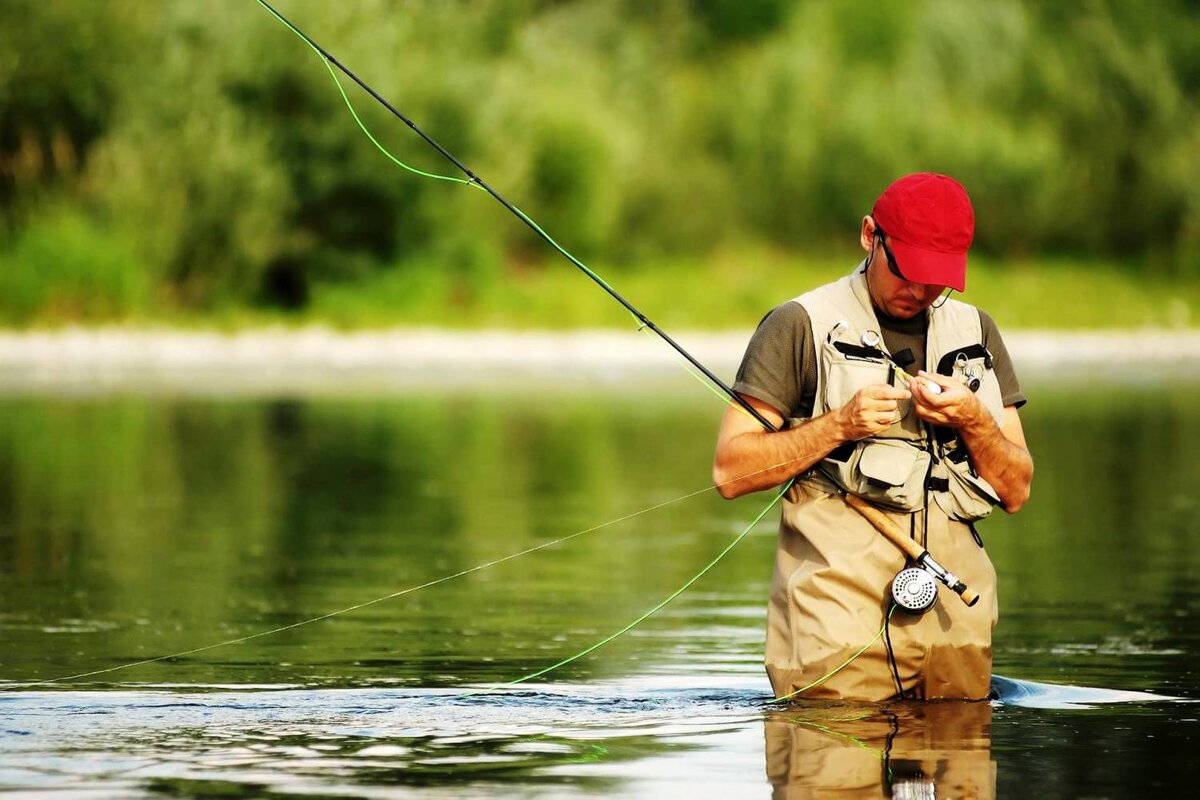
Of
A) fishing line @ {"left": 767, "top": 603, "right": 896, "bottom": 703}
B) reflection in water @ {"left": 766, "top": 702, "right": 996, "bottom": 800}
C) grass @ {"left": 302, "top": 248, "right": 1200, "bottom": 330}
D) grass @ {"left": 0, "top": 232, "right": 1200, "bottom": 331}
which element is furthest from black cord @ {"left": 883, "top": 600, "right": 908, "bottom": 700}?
grass @ {"left": 302, "top": 248, "right": 1200, "bottom": 330}

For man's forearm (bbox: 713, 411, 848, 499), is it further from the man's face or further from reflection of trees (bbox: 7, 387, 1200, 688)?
reflection of trees (bbox: 7, 387, 1200, 688)

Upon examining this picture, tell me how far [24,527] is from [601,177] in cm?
2047

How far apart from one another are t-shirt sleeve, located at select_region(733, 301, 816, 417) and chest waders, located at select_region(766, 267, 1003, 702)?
3 cm

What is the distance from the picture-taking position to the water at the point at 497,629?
5301mm

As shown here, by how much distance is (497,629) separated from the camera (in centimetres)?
795

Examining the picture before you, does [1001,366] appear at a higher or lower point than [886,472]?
higher

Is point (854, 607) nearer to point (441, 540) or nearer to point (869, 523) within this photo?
point (869, 523)

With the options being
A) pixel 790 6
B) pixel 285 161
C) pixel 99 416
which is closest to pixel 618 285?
pixel 285 161

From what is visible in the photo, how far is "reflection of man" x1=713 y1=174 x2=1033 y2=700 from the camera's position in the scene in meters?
5.09

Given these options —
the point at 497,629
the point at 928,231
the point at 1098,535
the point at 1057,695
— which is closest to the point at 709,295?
the point at 1098,535

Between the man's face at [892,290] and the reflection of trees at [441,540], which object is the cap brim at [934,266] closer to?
the man's face at [892,290]

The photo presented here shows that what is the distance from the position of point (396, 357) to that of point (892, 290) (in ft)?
70.0

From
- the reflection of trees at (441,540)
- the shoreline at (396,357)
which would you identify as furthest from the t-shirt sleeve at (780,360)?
the shoreline at (396,357)

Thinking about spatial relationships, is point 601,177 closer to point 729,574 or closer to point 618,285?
point 618,285
